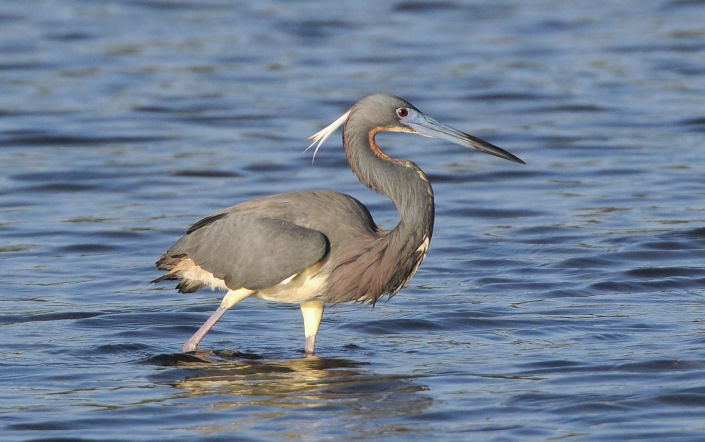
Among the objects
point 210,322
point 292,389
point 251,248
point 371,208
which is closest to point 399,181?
point 251,248

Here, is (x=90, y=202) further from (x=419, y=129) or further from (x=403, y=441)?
(x=403, y=441)

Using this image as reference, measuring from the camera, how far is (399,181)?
8.01m

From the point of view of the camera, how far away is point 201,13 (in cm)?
2212

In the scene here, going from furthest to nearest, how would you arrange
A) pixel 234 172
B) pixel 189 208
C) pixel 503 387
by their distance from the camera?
pixel 234 172
pixel 189 208
pixel 503 387

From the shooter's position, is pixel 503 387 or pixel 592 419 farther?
pixel 503 387

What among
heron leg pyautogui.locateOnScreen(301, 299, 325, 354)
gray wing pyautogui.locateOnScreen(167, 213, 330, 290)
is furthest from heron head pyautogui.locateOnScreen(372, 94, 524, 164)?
heron leg pyautogui.locateOnScreen(301, 299, 325, 354)

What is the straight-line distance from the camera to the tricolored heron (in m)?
8.02

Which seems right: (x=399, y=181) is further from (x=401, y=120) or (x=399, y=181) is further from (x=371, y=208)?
(x=371, y=208)

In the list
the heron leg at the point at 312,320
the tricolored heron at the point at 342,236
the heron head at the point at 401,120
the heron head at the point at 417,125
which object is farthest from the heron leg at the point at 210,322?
the heron head at the point at 417,125

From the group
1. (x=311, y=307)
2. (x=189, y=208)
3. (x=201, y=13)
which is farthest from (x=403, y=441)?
(x=201, y=13)

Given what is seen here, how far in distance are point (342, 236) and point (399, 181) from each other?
498mm

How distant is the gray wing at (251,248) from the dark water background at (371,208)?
0.59 m

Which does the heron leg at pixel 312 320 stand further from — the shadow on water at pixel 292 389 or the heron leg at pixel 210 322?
the heron leg at pixel 210 322

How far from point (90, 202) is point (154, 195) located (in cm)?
61
